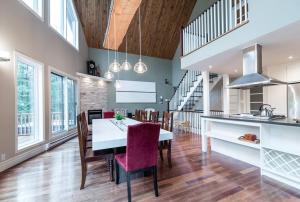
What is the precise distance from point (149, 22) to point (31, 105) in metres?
5.87

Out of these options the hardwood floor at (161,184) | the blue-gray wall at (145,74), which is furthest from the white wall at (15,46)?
the blue-gray wall at (145,74)

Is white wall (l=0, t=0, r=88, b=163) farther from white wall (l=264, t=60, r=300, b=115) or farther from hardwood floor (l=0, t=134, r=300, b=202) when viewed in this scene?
white wall (l=264, t=60, r=300, b=115)

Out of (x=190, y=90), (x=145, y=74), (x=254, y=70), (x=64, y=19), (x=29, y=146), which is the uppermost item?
(x=64, y=19)

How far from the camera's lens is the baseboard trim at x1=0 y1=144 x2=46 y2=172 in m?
2.85

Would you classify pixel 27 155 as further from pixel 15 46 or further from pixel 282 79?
pixel 282 79

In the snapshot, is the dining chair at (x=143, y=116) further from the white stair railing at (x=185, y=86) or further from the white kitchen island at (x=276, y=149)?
the white stair railing at (x=185, y=86)

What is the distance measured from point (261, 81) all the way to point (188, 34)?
251cm

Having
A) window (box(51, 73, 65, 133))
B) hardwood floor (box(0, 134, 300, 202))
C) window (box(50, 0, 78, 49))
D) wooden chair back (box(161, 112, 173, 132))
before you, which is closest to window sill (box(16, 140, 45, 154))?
hardwood floor (box(0, 134, 300, 202))

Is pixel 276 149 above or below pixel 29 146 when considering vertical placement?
above

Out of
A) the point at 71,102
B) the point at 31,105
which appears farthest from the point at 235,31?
the point at 71,102

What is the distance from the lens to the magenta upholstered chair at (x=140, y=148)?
1.86 metres

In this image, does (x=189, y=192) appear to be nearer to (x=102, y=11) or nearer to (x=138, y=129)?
(x=138, y=129)

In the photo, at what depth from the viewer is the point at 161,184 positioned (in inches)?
91.7

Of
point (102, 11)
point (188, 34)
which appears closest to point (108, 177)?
point (188, 34)
